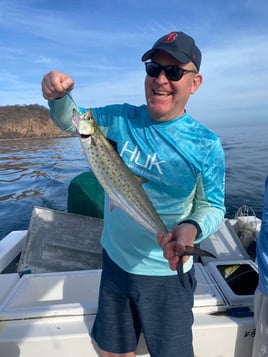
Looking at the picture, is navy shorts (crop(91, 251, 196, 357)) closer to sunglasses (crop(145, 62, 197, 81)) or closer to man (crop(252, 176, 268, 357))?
man (crop(252, 176, 268, 357))

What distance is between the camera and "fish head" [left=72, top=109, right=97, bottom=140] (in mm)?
2229

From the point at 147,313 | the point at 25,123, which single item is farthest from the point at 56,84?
the point at 25,123

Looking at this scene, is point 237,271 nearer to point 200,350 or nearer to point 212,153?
point 200,350

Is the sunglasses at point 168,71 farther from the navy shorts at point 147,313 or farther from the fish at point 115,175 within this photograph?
the navy shorts at point 147,313

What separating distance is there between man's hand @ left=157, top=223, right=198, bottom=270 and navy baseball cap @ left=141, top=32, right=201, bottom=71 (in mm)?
1204

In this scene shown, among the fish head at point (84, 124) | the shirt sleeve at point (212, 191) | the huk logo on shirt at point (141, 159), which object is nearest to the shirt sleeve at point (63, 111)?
the fish head at point (84, 124)

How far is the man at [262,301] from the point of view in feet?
8.37

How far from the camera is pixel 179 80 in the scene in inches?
88.8

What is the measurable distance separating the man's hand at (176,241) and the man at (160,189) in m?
0.15

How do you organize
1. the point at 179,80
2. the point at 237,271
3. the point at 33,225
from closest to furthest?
1. the point at 179,80
2. the point at 237,271
3. the point at 33,225

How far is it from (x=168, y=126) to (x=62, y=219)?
2.91 meters

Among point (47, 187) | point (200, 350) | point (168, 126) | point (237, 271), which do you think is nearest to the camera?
point (168, 126)

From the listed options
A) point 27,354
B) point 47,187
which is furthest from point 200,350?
point 47,187

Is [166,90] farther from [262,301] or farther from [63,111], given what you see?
[262,301]
